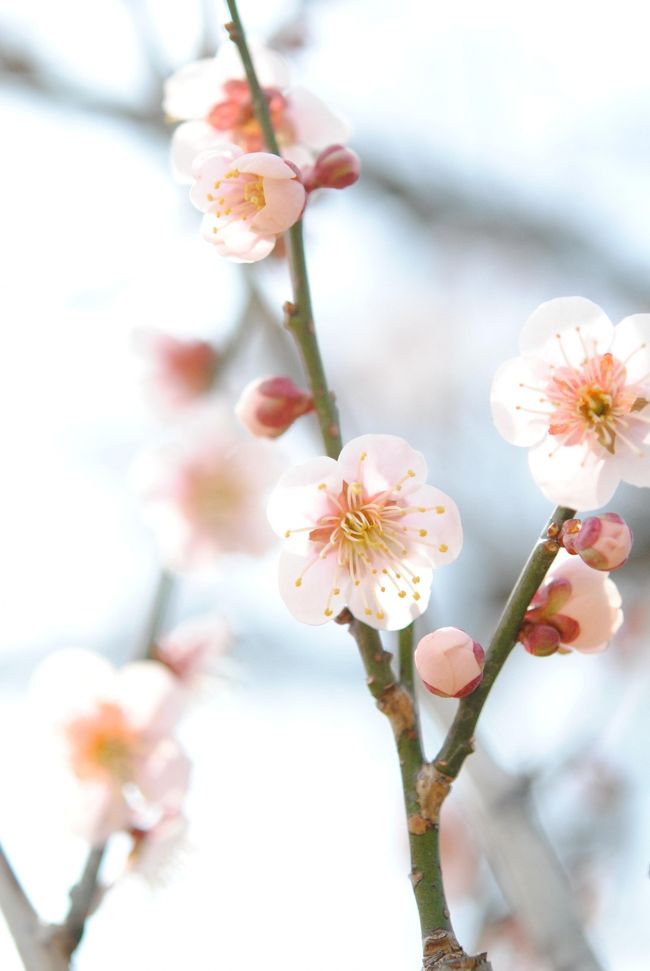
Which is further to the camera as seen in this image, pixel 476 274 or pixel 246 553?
pixel 476 274

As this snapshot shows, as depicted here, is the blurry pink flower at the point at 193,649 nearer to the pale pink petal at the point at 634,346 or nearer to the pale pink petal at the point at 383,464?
the pale pink petal at the point at 383,464

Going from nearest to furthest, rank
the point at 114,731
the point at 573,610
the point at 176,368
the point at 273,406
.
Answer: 1. the point at 573,610
2. the point at 273,406
3. the point at 114,731
4. the point at 176,368

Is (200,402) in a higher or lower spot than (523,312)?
lower

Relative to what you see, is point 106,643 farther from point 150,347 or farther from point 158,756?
point 158,756

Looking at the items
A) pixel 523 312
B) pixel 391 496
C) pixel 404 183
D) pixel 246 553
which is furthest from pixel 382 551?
pixel 523 312

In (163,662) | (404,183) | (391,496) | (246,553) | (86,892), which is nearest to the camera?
(391,496)

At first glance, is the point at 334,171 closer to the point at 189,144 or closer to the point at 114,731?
the point at 189,144

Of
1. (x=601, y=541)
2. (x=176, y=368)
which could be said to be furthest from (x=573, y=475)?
(x=176, y=368)

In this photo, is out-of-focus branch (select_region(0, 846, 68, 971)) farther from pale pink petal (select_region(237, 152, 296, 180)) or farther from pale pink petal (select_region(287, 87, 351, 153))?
pale pink petal (select_region(287, 87, 351, 153))
